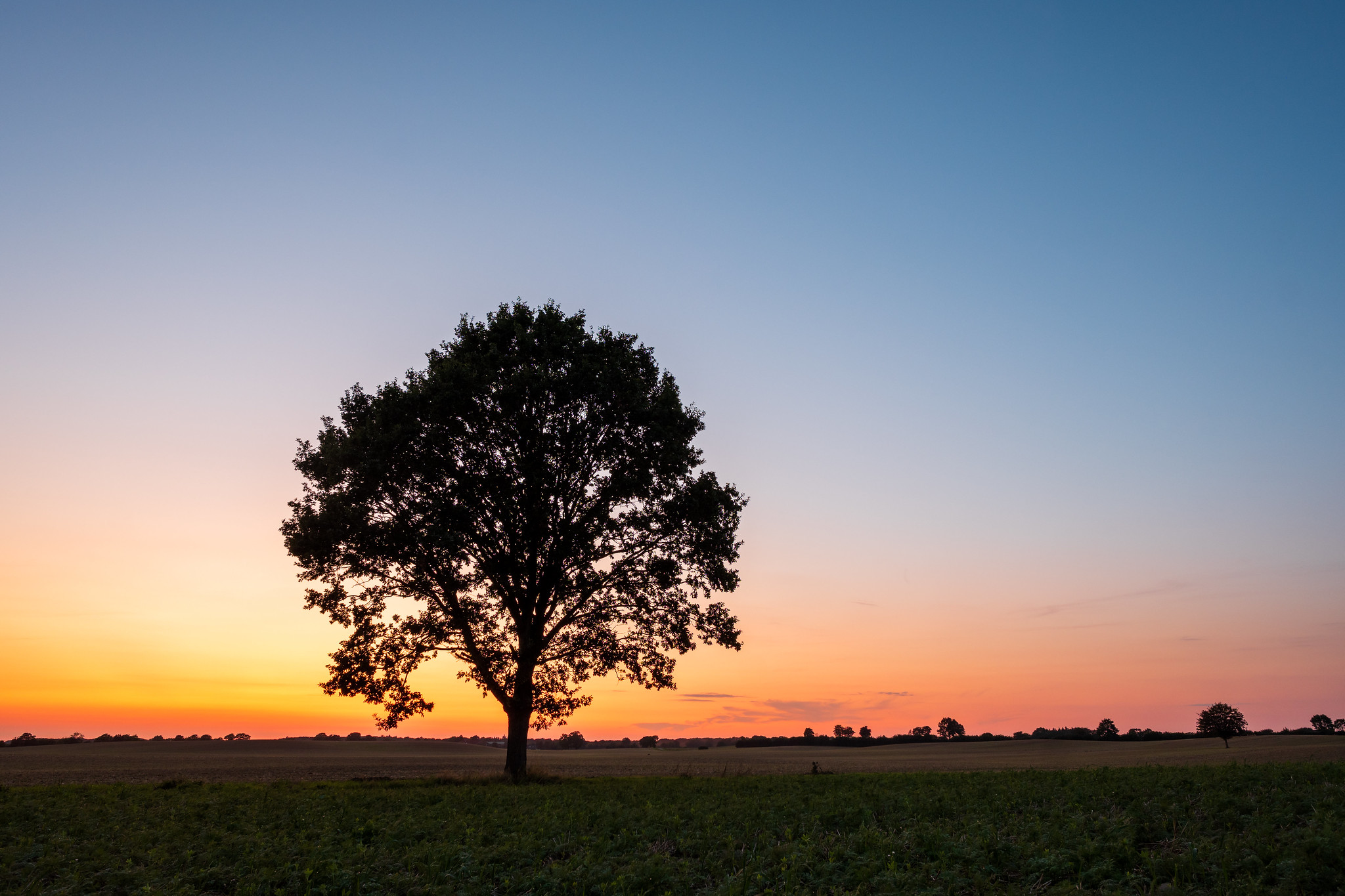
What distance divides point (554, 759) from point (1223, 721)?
7223 centimetres

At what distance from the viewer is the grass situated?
11938 mm

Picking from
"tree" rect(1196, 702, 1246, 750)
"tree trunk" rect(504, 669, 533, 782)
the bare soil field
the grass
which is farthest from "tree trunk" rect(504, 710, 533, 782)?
"tree" rect(1196, 702, 1246, 750)

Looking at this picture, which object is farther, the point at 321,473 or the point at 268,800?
the point at 321,473

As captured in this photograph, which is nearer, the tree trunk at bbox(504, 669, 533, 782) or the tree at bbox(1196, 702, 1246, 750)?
the tree trunk at bbox(504, 669, 533, 782)

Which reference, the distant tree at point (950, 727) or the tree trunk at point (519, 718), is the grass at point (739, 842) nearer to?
the tree trunk at point (519, 718)

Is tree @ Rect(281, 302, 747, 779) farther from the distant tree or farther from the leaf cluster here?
A: the distant tree

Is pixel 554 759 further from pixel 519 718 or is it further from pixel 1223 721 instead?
pixel 1223 721

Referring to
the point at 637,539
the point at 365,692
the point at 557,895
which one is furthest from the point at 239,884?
the point at 637,539

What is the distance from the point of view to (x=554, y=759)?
68688 millimetres

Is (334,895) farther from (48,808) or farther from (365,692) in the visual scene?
(365,692)

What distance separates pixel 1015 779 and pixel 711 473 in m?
15.9

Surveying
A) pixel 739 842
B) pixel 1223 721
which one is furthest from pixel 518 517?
pixel 1223 721

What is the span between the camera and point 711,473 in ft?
108

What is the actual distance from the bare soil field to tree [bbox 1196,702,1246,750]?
298 cm
